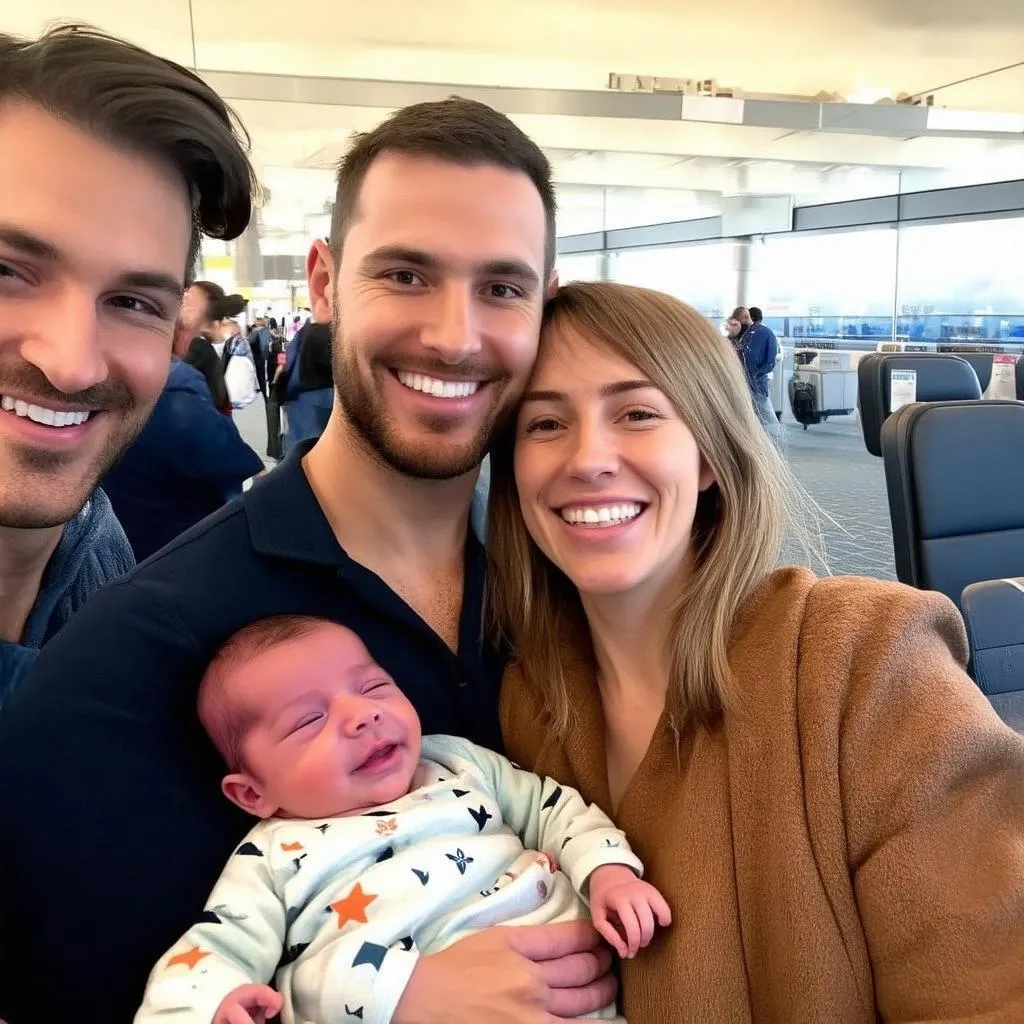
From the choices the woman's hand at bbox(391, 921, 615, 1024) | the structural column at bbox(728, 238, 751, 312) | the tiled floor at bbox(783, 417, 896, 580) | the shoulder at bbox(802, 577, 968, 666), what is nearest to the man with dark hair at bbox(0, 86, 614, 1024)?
the woman's hand at bbox(391, 921, 615, 1024)

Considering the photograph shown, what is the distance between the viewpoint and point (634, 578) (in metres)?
1.32

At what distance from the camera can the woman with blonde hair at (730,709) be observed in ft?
3.45

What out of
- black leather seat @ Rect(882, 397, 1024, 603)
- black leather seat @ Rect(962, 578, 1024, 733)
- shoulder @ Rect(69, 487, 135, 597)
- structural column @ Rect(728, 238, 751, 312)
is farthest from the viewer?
structural column @ Rect(728, 238, 751, 312)

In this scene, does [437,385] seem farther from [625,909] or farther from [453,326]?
[625,909]

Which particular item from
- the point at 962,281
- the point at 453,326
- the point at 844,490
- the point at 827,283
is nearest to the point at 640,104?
the point at 844,490

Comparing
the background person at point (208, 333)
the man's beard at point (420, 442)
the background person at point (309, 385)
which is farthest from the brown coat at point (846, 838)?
the background person at point (309, 385)

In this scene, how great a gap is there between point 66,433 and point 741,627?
3.38ft

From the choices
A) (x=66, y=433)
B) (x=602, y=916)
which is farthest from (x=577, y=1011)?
(x=66, y=433)

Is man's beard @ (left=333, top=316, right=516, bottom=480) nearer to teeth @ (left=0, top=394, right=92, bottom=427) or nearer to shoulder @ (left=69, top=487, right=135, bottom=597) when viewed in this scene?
teeth @ (left=0, top=394, right=92, bottom=427)

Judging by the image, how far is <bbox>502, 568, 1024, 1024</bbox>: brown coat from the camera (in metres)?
1.03

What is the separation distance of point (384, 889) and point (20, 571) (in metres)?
0.88

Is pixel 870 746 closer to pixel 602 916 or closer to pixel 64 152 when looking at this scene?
pixel 602 916

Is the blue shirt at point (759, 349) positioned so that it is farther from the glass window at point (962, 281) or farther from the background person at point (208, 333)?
the background person at point (208, 333)

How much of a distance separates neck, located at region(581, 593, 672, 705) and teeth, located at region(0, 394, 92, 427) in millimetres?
833
